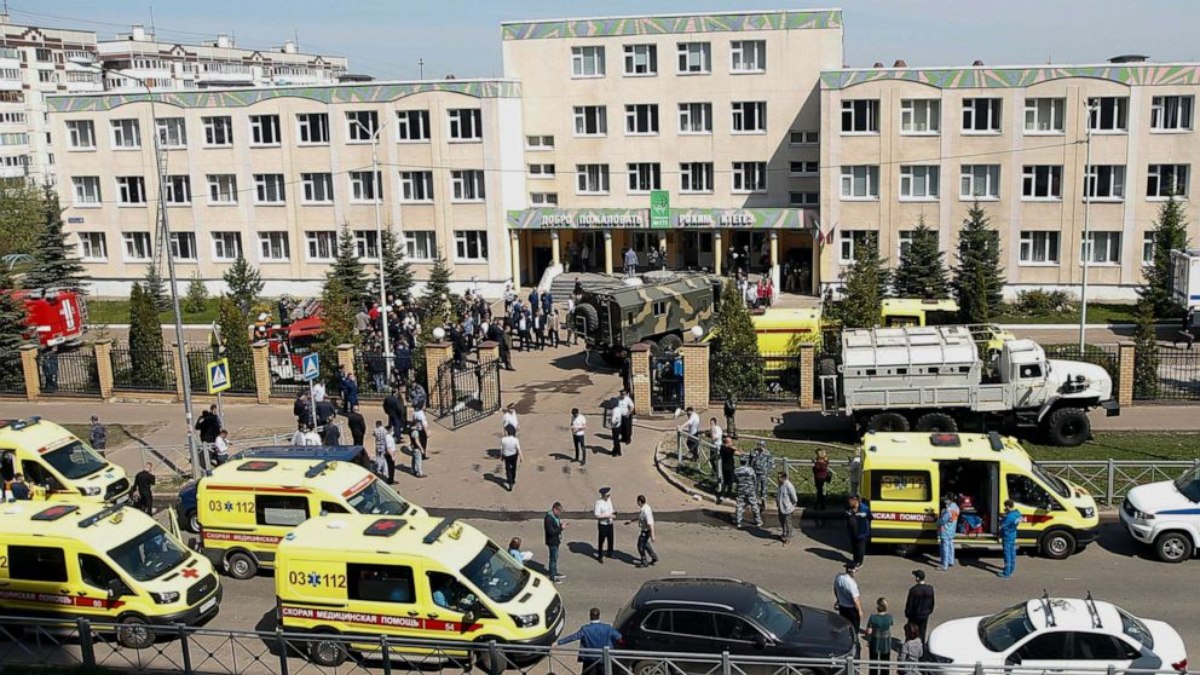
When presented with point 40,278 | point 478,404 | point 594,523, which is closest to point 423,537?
point 594,523

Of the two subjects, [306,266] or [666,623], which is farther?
[306,266]

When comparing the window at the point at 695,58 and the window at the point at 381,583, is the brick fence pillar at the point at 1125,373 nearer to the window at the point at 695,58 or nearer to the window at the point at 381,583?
the window at the point at 381,583

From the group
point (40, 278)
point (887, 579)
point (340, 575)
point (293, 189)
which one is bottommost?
point (887, 579)

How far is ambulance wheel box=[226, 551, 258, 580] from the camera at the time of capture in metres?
17.8

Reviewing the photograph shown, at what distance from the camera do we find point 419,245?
164ft

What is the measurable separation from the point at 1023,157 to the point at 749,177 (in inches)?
459

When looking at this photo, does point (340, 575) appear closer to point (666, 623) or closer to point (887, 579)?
point (666, 623)

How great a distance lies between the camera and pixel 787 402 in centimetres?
2867

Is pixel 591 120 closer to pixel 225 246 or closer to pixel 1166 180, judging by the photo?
pixel 225 246

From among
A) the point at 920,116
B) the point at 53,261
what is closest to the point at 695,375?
the point at 920,116

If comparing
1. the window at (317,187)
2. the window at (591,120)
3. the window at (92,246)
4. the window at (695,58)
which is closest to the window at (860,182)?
the window at (695,58)

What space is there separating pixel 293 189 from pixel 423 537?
39.2m

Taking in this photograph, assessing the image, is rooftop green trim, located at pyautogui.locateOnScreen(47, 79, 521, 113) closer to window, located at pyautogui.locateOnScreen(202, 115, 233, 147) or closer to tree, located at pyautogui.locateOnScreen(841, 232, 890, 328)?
window, located at pyautogui.locateOnScreen(202, 115, 233, 147)

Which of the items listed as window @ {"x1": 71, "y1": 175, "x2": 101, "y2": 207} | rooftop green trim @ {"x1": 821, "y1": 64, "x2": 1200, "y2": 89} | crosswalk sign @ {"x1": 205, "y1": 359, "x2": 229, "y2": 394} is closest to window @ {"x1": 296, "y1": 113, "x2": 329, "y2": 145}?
window @ {"x1": 71, "y1": 175, "x2": 101, "y2": 207}
